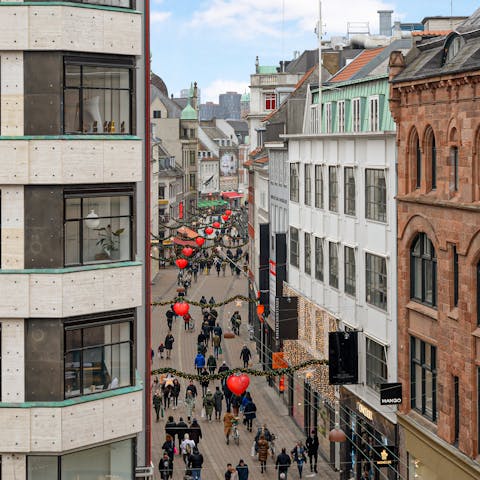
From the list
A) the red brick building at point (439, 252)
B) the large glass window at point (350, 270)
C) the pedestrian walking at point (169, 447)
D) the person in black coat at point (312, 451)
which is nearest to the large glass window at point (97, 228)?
the red brick building at point (439, 252)

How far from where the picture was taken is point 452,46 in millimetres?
34438

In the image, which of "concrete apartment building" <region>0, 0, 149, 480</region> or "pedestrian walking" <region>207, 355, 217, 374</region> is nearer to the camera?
"concrete apartment building" <region>0, 0, 149, 480</region>

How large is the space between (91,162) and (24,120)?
1.52 meters

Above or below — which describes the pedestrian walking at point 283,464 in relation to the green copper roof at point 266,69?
below

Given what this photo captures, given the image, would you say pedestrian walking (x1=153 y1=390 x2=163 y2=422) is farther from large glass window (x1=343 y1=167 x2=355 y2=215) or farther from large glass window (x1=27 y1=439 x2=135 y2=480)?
large glass window (x1=27 y1=439 x2=135 y2=480)

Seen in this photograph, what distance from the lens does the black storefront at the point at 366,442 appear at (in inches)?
1499

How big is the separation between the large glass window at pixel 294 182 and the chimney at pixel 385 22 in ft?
79.6

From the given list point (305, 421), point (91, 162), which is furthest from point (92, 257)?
point (305, 421)

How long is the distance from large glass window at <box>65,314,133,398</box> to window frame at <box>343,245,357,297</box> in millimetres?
18104

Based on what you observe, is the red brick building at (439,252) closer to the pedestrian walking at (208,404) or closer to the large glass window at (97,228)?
the large glass window at (97,228)

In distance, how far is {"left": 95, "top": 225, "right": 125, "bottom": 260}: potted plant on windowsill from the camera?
25.6 meters

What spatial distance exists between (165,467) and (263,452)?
163 inches

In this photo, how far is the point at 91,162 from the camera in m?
25.2

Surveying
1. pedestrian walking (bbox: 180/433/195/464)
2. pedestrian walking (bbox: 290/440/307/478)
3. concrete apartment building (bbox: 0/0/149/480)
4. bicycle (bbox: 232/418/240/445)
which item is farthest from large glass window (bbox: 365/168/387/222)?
concrete apartment building (bbox: 0/0/149/480)
